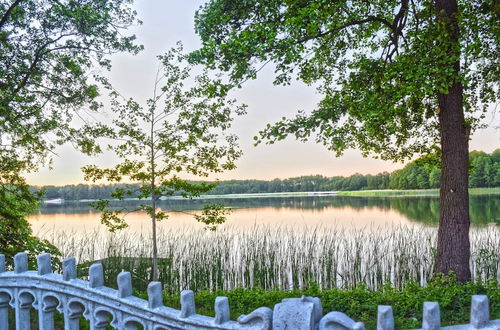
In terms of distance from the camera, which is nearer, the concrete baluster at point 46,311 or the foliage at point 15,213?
the concrete baluster at point 46,311

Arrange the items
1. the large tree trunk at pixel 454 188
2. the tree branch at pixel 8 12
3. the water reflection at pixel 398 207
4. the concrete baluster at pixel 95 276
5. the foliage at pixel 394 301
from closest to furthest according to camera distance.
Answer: the concrete baluster at pixel 95 276 → the foliage at pixel 394 301 → the large tree trunk at pixel 454 188 → the tree branch at pixel 8 12 → the water reflection at pixel 398 207

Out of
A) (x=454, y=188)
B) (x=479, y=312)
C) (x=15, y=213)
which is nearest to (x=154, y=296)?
(x=479, y=312)

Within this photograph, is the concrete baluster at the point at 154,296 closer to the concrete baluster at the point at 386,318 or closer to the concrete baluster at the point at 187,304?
the concrete baluster at the point at 187,304

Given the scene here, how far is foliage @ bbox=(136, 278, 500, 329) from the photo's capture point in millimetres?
4949

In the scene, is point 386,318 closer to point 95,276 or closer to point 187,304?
point 187,304

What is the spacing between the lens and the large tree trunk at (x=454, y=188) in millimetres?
6223

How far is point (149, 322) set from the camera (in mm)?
1885

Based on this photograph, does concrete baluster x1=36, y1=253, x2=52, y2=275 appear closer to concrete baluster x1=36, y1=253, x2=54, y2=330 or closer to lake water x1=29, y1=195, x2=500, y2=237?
concrete baluster x1=36, y1=253, x2=54, y2=330

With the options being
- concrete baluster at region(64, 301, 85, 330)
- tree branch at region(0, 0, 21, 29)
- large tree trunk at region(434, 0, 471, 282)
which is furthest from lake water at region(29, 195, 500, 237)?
concrete baluster at region(64, 301, 85, 330)

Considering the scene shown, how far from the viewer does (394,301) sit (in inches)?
213

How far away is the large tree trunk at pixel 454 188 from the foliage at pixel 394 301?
397mm

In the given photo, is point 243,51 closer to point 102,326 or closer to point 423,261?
point 102,326

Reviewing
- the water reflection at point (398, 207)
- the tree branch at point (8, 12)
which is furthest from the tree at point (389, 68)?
the water reflection at point (398, 207)

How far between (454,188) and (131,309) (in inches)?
223
